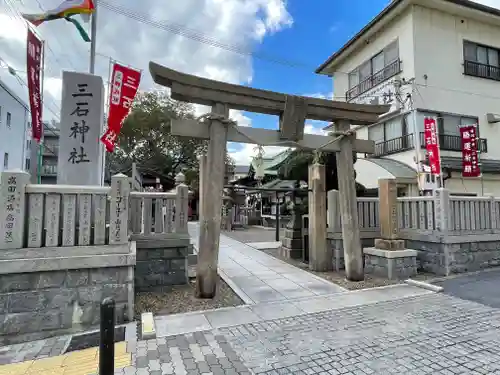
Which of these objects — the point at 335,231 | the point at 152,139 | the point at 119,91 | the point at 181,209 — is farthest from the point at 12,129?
the point at 335,231

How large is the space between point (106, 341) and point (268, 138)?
15.8 feet

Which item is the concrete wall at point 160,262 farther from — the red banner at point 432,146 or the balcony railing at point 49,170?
the balcony railing at point 49,170

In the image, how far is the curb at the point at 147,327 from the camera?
3.99 meters

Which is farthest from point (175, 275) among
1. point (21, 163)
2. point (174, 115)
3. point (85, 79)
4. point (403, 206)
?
point (21, 163)

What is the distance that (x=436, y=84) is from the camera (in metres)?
14.6

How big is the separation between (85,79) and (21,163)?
23215 millimetres

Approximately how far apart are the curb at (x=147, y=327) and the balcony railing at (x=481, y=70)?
18.1 metres

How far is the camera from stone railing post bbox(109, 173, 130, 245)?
470 centimetres

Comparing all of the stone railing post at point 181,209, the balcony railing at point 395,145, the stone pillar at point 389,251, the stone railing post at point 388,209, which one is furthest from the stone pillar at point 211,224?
the balcony railing at point 395,145

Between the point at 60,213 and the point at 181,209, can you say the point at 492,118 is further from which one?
the point at 60,213

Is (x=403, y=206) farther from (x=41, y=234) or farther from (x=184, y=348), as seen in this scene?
(x=41, y=234)

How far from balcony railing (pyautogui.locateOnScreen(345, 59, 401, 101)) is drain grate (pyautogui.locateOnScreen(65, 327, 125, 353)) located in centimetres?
1615

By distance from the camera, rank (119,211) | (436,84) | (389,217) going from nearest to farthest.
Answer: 1. (119,211)
2. (389,217)
3. (436,84)

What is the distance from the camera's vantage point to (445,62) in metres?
14.8
